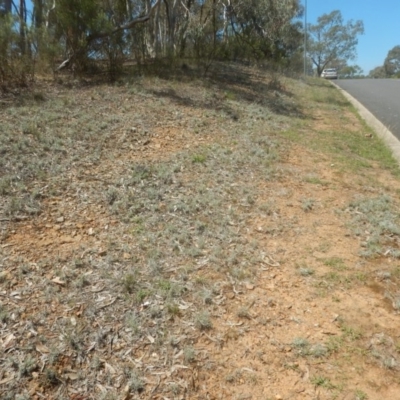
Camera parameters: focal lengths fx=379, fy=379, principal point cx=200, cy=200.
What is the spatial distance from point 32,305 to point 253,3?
516 inches

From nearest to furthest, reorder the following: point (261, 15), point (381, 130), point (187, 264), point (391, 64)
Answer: point (187, 264), point (381, 130), point (261, 15), point (391, 64)

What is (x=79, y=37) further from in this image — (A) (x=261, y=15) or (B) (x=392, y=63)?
(B) (x=392, y=63)

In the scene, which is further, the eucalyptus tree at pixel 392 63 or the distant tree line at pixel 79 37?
the eucalyptus tree at pixel 392 63

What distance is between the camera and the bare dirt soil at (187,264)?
2328 mm

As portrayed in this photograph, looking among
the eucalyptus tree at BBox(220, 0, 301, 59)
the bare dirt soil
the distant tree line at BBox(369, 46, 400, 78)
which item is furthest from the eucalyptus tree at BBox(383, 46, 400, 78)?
the bare dirt soil

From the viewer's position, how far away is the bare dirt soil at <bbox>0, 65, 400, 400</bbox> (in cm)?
233

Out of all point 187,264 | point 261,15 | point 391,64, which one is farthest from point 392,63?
point 187,264

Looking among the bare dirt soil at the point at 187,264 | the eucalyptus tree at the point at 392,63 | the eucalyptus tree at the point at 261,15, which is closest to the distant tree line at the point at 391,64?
the eucalyptus tree at the point at 392,63

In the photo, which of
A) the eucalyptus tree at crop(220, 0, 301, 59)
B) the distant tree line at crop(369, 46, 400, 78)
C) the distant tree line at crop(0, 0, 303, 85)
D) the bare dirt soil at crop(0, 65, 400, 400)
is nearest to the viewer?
the bare dirt soil at crop(0, 65, 400, 400)

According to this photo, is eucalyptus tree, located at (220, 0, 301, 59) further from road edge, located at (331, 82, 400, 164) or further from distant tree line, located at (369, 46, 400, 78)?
distant tree line, located at (369, 46, 400, 78)

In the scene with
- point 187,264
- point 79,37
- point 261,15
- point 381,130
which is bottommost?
point 187,264

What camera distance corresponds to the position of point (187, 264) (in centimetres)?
327

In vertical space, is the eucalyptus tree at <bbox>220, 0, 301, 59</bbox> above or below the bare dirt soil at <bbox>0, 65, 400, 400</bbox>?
above

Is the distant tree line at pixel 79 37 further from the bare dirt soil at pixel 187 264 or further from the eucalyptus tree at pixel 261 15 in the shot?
the bare dirt soil at pixel 187 264
